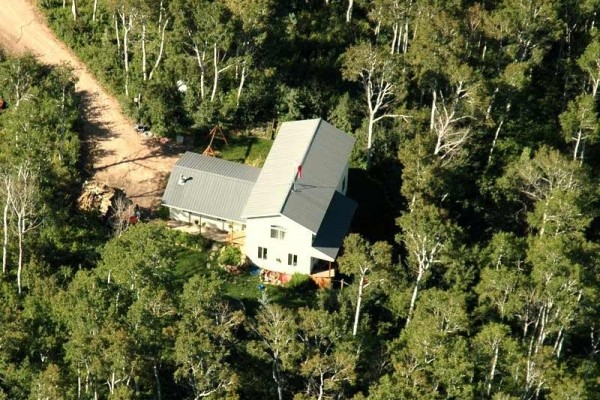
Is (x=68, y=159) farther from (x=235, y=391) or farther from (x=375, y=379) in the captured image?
(x=375, y=379)

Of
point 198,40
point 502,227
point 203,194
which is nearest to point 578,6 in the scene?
point 502,227

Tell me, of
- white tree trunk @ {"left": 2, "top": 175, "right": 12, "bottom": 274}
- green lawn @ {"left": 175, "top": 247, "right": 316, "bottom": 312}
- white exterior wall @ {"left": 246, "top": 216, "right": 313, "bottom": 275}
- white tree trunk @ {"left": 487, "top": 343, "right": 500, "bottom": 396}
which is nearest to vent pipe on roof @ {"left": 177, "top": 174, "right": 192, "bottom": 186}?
green lawn @ {"left": 175, "top": 247, "right": 316, "bottom": 312}

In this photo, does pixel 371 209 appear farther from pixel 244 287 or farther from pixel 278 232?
pixel 244 287

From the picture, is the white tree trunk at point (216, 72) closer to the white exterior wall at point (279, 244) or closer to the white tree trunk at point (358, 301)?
the white exterior wall at point (279, 244)

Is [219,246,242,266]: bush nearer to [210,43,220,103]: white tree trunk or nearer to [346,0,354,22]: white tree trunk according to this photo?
[210,43,220,103]: white tree trunk

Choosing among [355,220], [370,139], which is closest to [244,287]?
[355,220]

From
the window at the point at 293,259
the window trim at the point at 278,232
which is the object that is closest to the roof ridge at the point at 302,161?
the window trim at the point at 278,232
